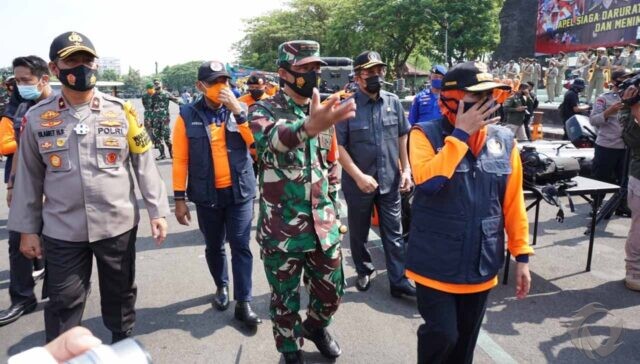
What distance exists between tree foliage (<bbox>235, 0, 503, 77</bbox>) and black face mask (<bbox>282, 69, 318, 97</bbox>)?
1303 inches

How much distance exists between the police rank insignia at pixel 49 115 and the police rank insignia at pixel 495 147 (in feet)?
7.65

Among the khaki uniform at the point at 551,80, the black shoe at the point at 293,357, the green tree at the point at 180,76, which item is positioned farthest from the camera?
the green tree at the point at 180,76

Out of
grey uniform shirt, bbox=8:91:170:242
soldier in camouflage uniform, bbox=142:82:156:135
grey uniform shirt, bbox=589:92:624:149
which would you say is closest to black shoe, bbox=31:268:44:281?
grey uniform shirt, bbox=8:91:170:242

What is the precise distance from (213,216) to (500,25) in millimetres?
33906

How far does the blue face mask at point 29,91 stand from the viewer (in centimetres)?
360

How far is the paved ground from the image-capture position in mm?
3174

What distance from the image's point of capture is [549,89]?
19.6 meters

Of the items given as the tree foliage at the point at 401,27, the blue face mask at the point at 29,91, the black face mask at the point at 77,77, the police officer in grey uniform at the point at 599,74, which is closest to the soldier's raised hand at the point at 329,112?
the black face mask at the point at 77,77

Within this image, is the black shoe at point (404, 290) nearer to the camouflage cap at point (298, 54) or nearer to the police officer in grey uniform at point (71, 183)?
the camouflage cap at point (298, 54)

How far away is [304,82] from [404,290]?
2.12 meters

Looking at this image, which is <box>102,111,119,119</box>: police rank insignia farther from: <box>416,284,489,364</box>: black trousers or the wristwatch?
<box>416,284,489,364</box>: black trousers

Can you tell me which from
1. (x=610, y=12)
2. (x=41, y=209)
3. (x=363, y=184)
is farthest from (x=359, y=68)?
(x=610, y=12)

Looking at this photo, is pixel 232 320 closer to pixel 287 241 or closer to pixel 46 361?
pixel 287 241

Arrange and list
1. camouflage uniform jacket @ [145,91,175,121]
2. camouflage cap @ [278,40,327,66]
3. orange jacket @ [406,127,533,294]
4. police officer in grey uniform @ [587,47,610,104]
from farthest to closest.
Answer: police officer in grey uniform @ [587,47,610,104]
camouflage uniform jacket @ [145,91,175,121]
camouflage cap @ [278,40,327,66]
orange jacket @ [406,127,533,294]
